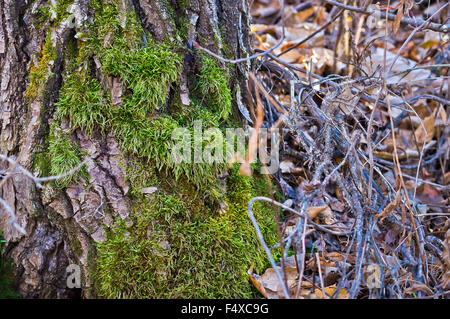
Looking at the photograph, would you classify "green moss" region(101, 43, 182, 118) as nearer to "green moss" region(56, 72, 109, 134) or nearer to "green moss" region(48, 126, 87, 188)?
"green moss" region(56, 72, 109, 134)

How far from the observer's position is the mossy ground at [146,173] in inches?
58.2

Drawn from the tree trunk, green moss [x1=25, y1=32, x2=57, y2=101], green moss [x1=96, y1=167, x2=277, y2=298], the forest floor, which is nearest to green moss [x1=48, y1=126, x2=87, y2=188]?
the tree trunk

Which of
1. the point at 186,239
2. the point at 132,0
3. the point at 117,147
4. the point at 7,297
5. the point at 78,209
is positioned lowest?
the point at 7,297

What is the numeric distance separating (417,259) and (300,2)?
351cm

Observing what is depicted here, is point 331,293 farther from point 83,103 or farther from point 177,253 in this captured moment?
point 83,103

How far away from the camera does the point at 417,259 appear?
1.55 metres

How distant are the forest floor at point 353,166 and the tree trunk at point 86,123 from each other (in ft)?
1.20

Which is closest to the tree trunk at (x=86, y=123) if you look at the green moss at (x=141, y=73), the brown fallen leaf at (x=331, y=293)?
the green moss at (x=141, y=73)

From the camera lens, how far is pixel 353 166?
1.69 m

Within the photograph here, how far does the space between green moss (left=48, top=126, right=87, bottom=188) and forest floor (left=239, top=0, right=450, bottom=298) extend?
2.80ft

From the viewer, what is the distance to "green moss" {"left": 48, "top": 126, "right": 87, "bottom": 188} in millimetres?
1517

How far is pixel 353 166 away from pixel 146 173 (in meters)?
1.00

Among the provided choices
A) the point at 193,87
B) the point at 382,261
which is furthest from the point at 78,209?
the point at 382,261
